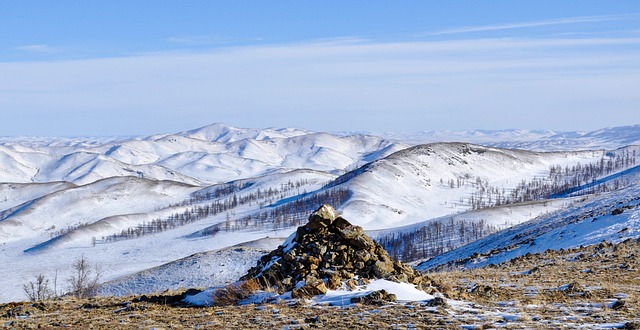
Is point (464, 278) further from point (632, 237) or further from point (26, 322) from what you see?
point (632, 237)

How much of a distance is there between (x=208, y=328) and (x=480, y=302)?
6757 millimetres

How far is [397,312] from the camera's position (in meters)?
15.2

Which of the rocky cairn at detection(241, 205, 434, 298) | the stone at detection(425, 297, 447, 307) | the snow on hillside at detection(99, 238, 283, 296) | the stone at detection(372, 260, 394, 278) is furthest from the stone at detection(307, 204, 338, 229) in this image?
the snow on hillside at detection(99, 238, 283, 296)

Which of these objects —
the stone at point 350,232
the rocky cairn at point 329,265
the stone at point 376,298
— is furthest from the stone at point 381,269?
the stone at point 376,298

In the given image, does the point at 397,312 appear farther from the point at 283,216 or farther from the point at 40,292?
the point at 283,216

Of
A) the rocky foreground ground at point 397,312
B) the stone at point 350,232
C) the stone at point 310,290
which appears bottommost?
the rocky foreground ground at point 397,312

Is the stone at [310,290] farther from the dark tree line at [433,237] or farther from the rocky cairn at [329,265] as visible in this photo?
the dark tree line at [433,237]

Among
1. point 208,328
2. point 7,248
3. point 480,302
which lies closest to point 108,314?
point 208,328

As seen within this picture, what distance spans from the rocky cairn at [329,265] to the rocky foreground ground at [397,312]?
95cm

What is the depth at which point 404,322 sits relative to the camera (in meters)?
14.3

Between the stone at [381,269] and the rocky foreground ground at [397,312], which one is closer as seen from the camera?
the rocky foreground ground at [397,312]

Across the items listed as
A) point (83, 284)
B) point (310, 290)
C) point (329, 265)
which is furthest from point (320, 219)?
point (83, 284)

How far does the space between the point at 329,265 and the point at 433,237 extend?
115m

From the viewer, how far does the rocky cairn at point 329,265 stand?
17422mm
